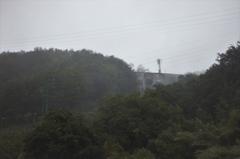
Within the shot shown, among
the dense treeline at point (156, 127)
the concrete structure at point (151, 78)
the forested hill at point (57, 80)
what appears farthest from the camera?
the concrete structure at point (151, 78)

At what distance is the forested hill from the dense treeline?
558 inches

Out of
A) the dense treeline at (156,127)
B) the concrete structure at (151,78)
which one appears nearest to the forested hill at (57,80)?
the concrete structure at (151,78)

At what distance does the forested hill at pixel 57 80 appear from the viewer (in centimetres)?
4003

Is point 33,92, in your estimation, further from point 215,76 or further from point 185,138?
point 185,138

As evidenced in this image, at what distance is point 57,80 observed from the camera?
40.2 m

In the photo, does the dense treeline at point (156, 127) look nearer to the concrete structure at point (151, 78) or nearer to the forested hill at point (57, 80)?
the forested hill at point (57, 80)

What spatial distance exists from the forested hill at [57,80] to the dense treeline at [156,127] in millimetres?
14177

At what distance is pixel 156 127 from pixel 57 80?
70.5ft

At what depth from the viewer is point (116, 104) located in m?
22.0

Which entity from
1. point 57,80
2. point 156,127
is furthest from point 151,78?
point 156,127

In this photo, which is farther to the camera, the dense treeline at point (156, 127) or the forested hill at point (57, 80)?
the forested hill at point (57, 80)

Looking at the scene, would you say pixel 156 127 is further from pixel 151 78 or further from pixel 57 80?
pixel 151 78

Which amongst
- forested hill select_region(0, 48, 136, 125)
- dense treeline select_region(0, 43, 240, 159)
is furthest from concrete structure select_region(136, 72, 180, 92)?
dense treeline select_region(0, 43, 240, 159)

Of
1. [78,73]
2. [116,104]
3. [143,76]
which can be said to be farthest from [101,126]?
[143,76]
